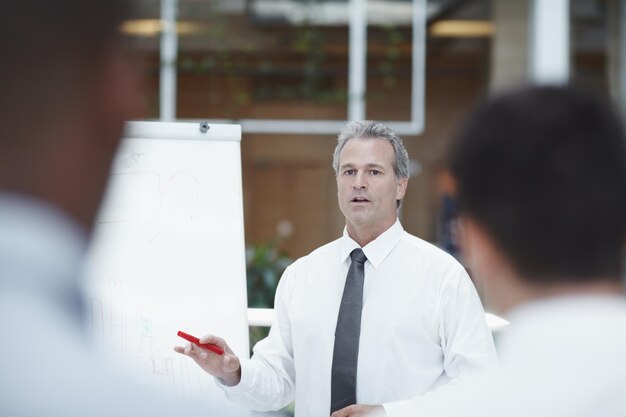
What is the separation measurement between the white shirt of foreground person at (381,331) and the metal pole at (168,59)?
387 centimetres

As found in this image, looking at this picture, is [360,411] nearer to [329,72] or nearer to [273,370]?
[273,370]

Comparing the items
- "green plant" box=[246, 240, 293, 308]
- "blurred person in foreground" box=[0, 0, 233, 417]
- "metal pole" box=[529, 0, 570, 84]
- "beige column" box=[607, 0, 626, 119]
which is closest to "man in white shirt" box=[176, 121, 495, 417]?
"blurred person in foreground" box=[0, 0, 233, 417]

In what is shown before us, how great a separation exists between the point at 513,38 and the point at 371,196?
14.0 ft

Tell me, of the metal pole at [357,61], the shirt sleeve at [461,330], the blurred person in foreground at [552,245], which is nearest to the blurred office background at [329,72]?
the metal pole at [357,61]

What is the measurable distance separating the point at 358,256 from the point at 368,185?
21 cm

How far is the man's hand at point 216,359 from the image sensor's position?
6.80ft

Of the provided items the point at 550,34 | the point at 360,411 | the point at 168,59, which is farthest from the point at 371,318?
the point at 550,34

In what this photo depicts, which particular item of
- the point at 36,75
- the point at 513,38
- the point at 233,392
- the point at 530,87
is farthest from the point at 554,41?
the point at 36,75

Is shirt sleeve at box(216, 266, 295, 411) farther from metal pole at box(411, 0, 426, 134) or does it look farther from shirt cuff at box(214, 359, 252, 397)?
metal pole at box(411, 0, 426, 134)

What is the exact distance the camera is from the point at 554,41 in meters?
6.05

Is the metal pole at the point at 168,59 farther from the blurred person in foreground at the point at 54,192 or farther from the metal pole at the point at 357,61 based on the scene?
the blurred person in foreground at the point at 54,192

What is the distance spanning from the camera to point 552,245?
2.66 ft

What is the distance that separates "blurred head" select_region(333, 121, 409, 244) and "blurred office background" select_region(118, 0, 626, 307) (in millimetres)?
3595

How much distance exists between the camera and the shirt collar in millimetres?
2396
